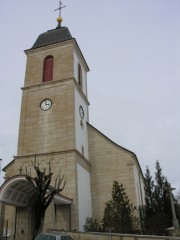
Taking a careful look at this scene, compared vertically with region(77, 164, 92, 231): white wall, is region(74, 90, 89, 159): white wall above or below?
above

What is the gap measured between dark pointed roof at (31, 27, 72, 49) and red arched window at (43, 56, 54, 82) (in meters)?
2.01

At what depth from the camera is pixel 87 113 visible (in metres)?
32.6

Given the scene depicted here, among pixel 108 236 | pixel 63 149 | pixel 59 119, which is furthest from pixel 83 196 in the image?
pixel 108 236

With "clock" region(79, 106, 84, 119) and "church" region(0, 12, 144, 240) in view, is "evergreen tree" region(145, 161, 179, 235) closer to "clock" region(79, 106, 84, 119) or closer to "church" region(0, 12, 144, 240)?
"church" region(0, 12, 144, 240)

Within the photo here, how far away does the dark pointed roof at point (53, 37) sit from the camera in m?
32.9

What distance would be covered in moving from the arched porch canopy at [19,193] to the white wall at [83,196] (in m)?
1.83

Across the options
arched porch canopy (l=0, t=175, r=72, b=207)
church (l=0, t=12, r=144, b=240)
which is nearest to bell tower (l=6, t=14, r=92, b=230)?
church (l=0, t=12, r=144, b=240)

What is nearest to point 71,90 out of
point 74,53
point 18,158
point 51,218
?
point 74,53

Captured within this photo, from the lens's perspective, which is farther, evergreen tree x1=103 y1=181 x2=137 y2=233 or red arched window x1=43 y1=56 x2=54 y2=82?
red arched window x1=43 y1=56 x2=54 y2=82

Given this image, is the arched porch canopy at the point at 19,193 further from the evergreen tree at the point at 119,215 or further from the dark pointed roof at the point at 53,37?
the dark pointed roof at the point at 53,37

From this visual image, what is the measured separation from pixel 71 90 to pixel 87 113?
15.1 ft

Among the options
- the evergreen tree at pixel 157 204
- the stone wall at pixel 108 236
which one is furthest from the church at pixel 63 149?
the stone wall at pixel 108 236

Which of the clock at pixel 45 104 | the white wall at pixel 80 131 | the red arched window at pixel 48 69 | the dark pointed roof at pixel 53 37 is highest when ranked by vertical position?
the dark pointed roof at pixel 53 37

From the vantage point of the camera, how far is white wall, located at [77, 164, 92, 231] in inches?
950
